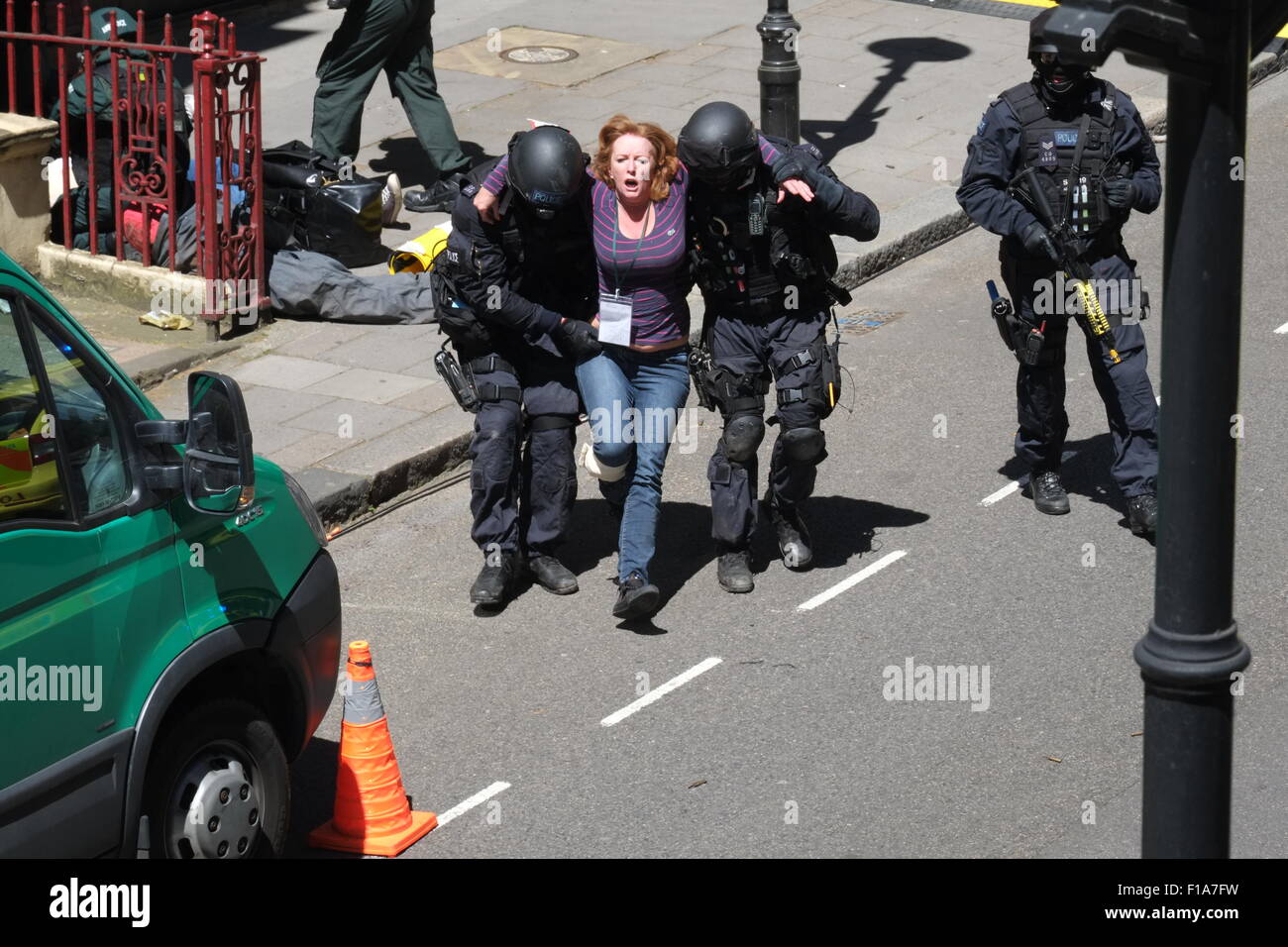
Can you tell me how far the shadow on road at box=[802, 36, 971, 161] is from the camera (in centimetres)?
1290

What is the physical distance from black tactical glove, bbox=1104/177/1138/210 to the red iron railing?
4411 mm

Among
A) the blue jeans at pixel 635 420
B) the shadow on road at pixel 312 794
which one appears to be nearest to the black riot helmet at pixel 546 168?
the blue jeans at pixel 635 420

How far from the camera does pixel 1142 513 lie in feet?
24.8

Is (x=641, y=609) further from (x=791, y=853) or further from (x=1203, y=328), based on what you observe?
(x=1203, y=328)

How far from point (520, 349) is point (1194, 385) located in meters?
4.27

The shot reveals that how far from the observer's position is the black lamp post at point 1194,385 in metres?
3.06

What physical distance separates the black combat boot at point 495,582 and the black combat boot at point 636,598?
0.51 metres

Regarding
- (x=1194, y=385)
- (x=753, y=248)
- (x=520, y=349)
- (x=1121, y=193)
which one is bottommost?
(x=520, y=349)

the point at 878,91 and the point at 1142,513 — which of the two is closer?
the point at 1142,513

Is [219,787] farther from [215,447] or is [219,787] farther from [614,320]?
[614,320]

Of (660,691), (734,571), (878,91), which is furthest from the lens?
(878,91)

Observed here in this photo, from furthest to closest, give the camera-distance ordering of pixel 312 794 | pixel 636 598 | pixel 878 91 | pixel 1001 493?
1. pixel 878 91
2. pixel 1001 493
3. pixel 636 598
4. pixel 312 794

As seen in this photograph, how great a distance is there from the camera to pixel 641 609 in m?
6.79

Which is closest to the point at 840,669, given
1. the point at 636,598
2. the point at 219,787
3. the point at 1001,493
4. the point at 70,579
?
the point at 636,598
